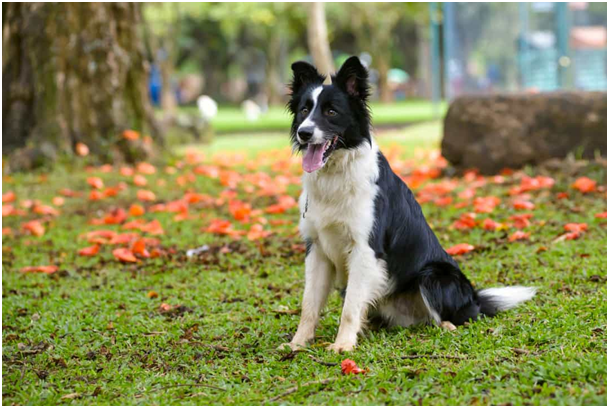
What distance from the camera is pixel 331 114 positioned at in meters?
4.28

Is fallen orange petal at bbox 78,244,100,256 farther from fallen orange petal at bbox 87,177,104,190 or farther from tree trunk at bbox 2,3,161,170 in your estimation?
tree trunk at bbox 2,3,161,170

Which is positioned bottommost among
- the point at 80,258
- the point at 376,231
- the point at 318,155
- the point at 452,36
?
the point at 80,258

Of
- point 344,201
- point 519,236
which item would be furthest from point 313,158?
point 519,236

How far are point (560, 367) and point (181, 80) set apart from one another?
217ft

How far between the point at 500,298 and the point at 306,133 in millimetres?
1746

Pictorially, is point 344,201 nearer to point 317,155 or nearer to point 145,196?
point 317,155

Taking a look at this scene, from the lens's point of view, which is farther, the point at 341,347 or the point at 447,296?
the point at 447,296

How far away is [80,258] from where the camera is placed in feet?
22.9

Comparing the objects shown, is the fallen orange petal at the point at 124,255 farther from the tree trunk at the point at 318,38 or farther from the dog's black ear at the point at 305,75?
the tree trunk at the point at 318,38

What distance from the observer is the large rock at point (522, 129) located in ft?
30.3

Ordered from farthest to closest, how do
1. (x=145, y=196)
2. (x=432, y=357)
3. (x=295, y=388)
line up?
(x=145, y=196) < (x=432, y=357) < (x=295, y=388)

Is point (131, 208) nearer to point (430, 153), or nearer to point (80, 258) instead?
point (80, 258)

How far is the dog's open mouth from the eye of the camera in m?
4.27

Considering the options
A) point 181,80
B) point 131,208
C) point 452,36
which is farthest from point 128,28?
point 181,80
